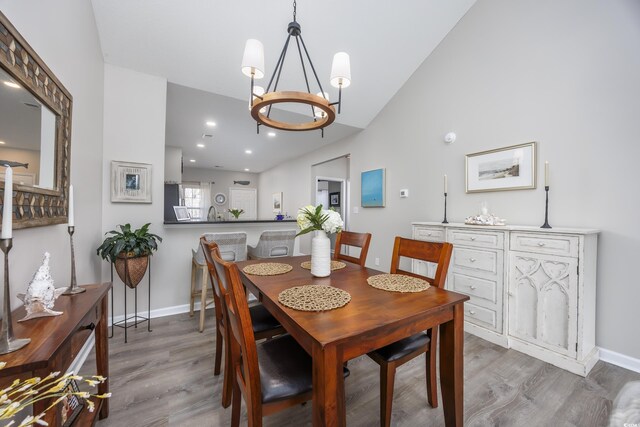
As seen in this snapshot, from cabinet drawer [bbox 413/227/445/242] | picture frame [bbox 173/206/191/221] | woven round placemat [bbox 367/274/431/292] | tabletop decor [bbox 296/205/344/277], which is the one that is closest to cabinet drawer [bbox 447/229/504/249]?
cabinet drawer [bbox 413/227/445/242]

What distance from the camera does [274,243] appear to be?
2.82m

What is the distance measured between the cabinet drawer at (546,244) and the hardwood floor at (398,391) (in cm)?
87

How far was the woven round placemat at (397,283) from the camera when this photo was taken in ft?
4.43

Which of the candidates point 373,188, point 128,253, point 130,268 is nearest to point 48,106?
point 128,253

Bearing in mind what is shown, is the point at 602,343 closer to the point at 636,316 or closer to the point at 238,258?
the point at 636,316

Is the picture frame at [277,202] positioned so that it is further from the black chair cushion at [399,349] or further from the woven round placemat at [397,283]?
the black chair cushion at [399,349]

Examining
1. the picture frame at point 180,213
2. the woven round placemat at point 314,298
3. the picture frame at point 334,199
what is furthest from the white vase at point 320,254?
the picture frame at point 334,199

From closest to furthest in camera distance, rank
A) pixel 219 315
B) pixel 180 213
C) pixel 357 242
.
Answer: pixel 219 315 < pixel 357 242 < pixel 180 213

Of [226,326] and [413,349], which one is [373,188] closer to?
[413,349]

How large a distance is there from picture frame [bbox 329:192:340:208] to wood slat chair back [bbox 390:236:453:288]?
498cm

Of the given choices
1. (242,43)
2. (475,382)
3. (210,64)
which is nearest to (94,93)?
(210,64)

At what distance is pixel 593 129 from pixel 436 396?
2382 mm

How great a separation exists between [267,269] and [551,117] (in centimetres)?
276

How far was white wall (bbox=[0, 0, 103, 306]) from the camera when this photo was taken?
1236mm
